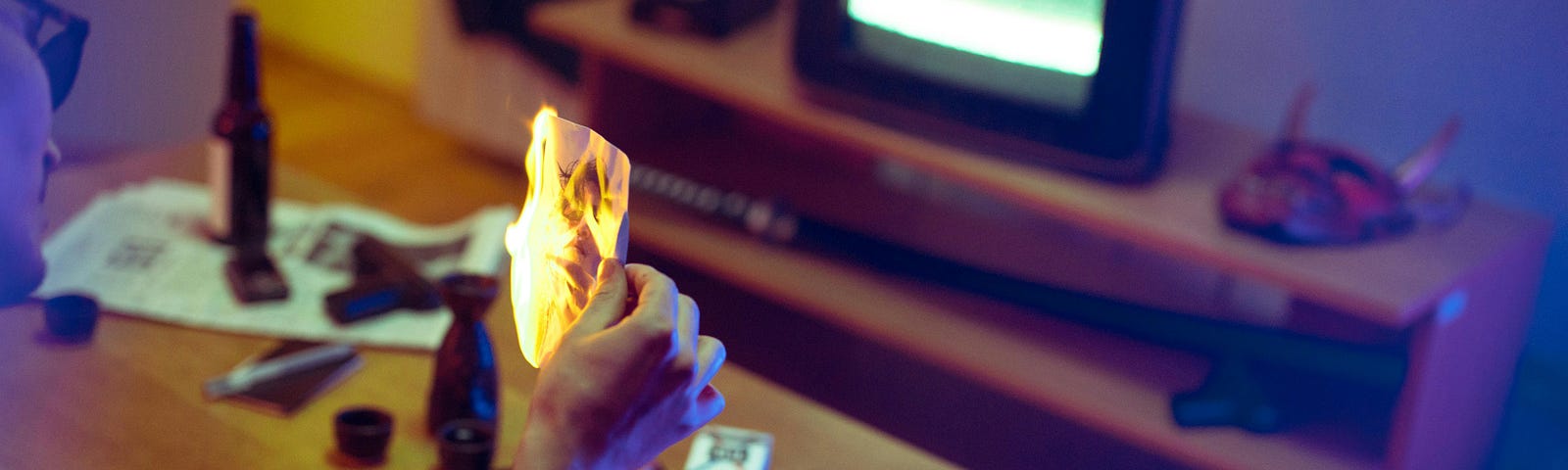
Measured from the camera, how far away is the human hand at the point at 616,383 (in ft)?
1.98

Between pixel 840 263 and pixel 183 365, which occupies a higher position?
pixel 840 263

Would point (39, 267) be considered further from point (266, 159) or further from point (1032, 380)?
point (1032, 380)

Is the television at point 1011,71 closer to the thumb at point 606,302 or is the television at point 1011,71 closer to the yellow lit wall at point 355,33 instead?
the thumb at point 606,302

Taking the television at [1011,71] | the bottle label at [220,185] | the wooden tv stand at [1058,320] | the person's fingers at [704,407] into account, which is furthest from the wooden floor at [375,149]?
the person's fingers at [704,407]

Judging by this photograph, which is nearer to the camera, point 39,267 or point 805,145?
point 39,267

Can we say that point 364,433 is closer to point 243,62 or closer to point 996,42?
point 243,62

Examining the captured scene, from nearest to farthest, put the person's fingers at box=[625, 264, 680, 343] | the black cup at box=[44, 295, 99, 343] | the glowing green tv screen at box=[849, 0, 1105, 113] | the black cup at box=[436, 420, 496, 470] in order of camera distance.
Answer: the person's fingers at box=[625, 264, 680, 343] < the black cup at box=[436, 420, 496, 470] < the black cup at box=[44, 295, 99, 343] < the glowing green tv screen at box=[849, 0, 1105, 113]

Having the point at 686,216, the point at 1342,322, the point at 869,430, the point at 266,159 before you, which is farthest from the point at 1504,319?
the point at 266,159

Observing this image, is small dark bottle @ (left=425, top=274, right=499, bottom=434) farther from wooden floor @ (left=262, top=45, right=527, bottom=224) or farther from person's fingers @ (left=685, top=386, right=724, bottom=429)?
wooden floor @ (left=262, top=45, right=527, bottom=224)

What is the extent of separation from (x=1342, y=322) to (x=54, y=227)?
1.59 meters

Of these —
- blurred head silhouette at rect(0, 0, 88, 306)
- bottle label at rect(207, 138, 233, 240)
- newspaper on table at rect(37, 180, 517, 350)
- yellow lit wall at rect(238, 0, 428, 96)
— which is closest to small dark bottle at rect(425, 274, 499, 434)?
newspaper on table at rect(37, 180, 517, 350)

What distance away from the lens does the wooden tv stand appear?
5.20 ft

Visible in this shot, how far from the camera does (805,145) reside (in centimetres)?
242

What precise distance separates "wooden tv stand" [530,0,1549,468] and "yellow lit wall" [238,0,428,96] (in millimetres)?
1181
